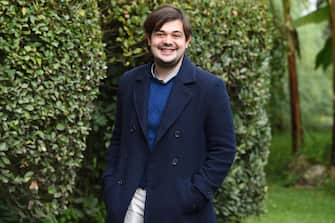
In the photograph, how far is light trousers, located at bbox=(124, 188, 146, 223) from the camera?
427 cm

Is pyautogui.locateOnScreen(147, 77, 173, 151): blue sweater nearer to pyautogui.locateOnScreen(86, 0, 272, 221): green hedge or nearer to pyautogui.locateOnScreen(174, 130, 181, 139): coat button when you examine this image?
pyautogui.locateOnScreen(174, 130, 181, 139): coat button

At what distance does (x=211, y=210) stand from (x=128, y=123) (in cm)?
69

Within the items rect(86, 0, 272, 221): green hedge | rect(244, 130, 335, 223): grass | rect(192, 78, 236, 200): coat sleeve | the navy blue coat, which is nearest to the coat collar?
the navy blue coat

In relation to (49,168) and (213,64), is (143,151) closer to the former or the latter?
(49,168)

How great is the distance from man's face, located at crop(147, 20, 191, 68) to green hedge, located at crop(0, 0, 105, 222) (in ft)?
3.49

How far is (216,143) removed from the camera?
4.30 meters

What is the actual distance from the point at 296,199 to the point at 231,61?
145 inches

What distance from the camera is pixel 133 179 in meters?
4.27

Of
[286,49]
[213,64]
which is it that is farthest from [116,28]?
[286,49]

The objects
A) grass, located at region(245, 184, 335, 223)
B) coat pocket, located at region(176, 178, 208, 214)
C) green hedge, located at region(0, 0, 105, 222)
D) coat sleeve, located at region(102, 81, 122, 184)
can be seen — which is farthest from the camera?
grass, located at region(245, 184, 335, 223)

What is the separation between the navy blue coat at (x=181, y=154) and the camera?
13.9 feet

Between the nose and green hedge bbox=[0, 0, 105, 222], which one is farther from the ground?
the nose

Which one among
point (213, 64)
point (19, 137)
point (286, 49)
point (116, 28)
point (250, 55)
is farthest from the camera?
point (286, 49)

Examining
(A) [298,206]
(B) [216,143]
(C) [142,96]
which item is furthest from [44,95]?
(A) [298,206]
